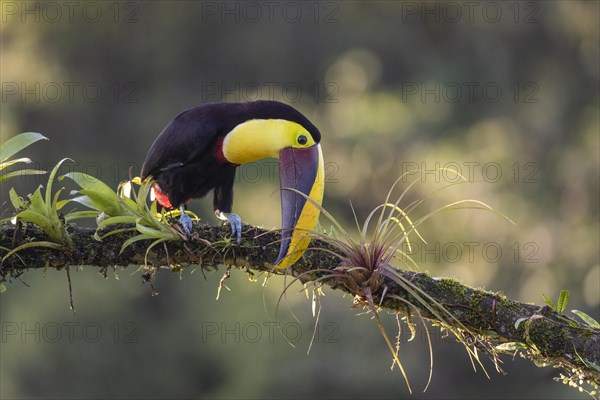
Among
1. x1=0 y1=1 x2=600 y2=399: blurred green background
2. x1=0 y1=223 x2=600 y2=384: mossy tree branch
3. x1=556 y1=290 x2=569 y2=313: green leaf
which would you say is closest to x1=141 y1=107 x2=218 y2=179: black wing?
x1=0 y1=223 x2=600 y2=384: mossy tree branch

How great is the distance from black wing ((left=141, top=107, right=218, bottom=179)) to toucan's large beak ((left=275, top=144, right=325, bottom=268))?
13.5 inches

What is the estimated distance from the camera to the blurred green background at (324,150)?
673 cm

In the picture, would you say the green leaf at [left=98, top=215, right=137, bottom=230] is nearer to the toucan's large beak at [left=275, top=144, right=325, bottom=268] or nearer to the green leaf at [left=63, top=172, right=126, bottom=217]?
the green leaf at [left=63, top=172, right=126, bottom=217]

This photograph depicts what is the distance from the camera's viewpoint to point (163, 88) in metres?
8.80

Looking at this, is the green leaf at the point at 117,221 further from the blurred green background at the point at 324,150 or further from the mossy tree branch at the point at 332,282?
the blurred green background at the point at 324,150

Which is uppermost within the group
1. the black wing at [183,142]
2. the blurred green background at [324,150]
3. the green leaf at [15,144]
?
the green leaf at [15,144]

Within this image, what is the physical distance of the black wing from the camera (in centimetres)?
313

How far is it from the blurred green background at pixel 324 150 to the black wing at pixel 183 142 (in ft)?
10.1

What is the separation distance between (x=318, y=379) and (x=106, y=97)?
3439mm

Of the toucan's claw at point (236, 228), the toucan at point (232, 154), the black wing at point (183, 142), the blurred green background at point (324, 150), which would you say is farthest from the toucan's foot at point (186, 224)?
the blurred green background at point (324, 150)

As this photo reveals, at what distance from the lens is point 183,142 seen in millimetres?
3164

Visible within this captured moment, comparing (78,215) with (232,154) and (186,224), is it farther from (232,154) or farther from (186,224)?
(232,154)

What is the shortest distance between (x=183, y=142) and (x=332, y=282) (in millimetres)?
950

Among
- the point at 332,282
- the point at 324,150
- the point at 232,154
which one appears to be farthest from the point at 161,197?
the point at 324,150
